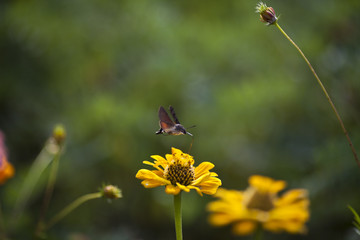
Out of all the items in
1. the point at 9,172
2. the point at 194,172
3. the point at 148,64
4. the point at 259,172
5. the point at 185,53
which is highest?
the point at 185,53

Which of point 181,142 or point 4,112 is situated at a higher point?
point 4,112

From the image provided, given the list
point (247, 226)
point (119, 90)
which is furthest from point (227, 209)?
point (119, 90)

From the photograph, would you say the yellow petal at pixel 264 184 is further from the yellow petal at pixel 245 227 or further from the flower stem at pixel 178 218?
A: the flower stem at pixel 178 218

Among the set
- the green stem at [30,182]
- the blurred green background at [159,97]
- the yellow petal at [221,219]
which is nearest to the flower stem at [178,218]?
the yellow petal at [221,219]

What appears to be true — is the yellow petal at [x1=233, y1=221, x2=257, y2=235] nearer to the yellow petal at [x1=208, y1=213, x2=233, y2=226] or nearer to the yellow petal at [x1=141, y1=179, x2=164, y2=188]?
the yellow petal at [x1=208, y1=213, x2=233, y2=226]

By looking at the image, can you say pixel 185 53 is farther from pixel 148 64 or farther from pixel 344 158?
pixel 344 158

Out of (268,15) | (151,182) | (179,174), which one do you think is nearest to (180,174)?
(179,174)
